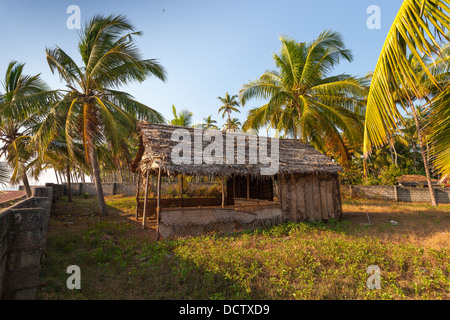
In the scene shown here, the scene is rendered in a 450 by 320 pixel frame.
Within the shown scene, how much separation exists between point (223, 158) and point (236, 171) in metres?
0.67

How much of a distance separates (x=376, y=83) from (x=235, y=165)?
5.37 metres

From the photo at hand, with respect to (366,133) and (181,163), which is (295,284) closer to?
(366,133)

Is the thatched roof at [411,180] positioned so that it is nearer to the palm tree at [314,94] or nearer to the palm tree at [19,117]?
the palm tree at [314,94]

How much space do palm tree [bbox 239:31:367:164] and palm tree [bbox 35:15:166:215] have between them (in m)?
5.49

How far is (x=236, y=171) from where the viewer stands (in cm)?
802

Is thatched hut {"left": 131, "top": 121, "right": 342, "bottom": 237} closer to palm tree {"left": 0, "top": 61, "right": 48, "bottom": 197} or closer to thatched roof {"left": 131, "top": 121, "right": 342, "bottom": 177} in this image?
thatched roof {"left": 131, "top": 121, "right": 342, "bottom": 177}

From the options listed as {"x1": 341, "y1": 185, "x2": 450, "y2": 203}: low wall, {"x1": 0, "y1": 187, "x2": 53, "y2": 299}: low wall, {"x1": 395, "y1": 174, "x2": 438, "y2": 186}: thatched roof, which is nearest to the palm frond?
{"x1": 0, "y1": 187, "x2": 53, "y2": 299}: low wall

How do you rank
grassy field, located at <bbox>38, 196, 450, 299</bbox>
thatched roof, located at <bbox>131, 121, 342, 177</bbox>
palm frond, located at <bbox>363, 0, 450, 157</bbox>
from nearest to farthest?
palm frond, located at <bbox>363, 0, 450, 157</bbox>, grassy field, located at <bbox>38, 196, 450, 299</bbox>, thatched roof, located at <bbox>131, 121, 342, 177</bbox>

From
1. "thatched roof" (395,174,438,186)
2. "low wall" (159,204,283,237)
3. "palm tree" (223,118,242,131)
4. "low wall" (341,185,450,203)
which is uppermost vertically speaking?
"palm tree" (223,118,242,131)

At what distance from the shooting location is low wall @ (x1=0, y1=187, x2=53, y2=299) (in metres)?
3.23

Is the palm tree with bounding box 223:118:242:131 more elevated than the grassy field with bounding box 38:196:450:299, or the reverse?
the palm tree with bounding box 223:118:242:131

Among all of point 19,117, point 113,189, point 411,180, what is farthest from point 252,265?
point 411,180

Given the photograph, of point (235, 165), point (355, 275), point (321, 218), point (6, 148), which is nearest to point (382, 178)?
point (321, 218)

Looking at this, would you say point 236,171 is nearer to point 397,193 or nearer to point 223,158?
point 223,158
